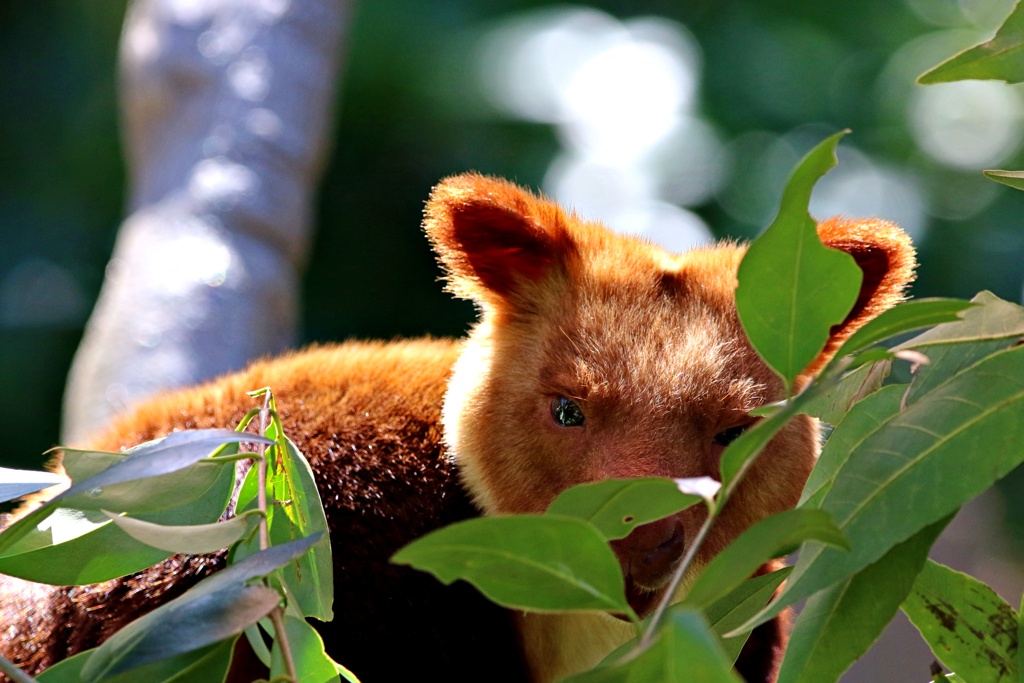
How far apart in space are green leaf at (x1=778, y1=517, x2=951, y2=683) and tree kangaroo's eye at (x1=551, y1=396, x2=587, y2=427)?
70 cm

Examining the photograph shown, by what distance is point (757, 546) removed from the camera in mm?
590

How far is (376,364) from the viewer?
1661mm

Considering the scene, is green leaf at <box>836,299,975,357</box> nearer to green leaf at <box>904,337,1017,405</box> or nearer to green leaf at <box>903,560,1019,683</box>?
green leaf at <box>904,337,1017,405</box>

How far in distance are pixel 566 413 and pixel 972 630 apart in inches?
26.5

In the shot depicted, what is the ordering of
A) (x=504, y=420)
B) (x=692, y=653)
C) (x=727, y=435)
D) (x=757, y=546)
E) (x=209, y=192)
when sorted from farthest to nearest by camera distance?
(x=209, y=192) → (x=504, y=420) → (x=727, y=435) → (x=757, y=546) → (x=692, y=653)

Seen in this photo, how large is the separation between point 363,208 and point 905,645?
11.3 feet

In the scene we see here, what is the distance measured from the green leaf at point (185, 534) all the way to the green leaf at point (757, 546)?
0.33m

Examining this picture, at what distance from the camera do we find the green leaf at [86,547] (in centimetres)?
83

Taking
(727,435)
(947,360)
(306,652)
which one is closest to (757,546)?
(947,360)

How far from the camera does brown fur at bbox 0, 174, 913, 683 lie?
1.33 meters

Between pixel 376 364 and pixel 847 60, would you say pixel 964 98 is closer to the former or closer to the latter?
pixel 847 60

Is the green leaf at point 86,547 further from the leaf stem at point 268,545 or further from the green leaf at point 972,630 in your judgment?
the green leaf at point 972,630

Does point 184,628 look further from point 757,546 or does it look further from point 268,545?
point 757,546

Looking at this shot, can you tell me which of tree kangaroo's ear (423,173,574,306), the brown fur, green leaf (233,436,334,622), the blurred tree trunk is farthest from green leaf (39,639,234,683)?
the blurred tree trunk
